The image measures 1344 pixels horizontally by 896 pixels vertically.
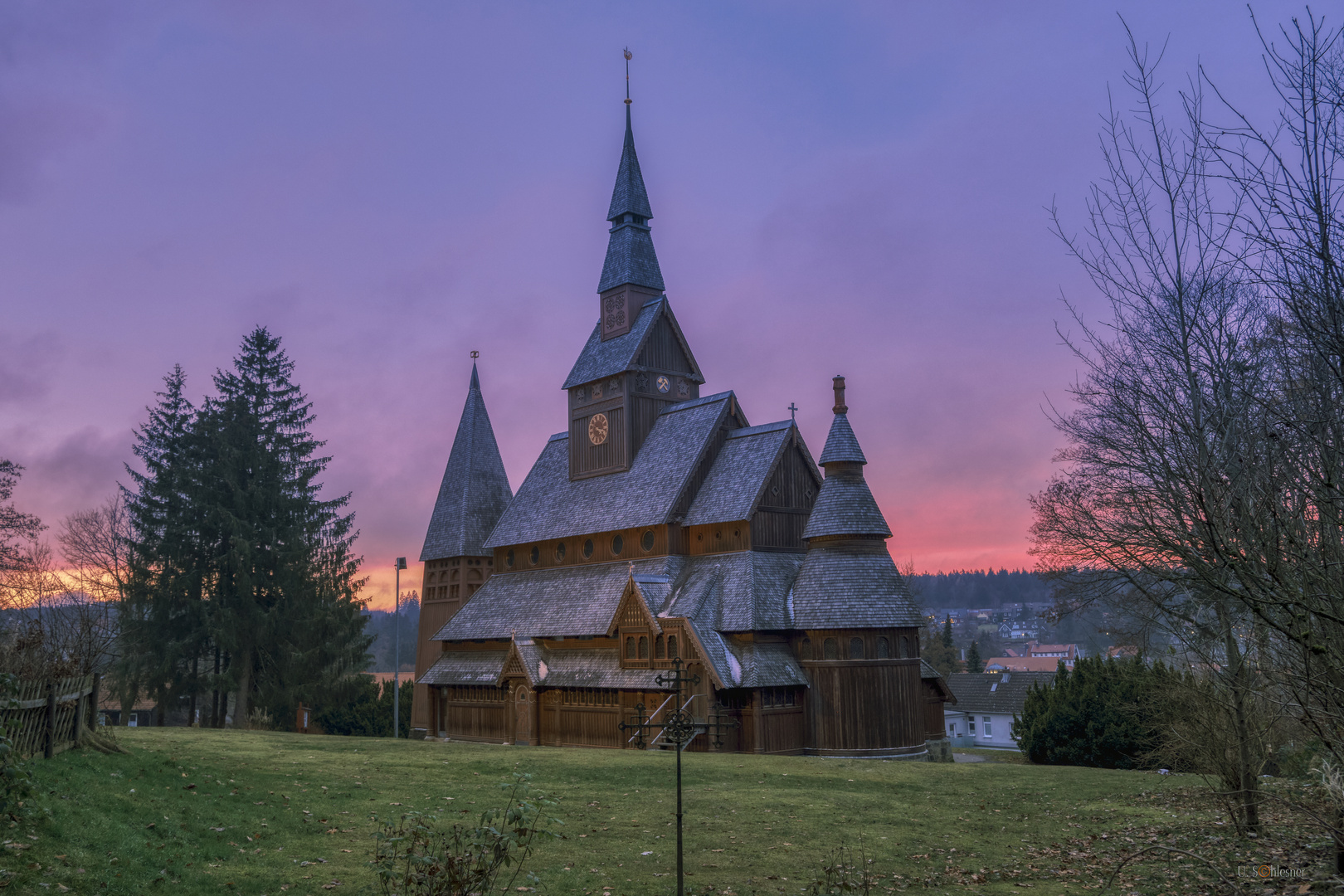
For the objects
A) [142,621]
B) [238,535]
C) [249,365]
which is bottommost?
[142,621]

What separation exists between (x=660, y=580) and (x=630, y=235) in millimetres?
19096

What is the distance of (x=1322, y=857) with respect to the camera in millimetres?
12273

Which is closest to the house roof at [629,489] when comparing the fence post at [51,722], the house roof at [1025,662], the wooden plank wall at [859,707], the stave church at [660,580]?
the stave church at [660,580]

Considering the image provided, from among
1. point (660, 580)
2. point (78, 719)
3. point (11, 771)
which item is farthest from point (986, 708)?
point (11, 771)

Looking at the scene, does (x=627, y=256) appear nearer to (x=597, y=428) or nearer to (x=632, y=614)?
(x=597, y=428)

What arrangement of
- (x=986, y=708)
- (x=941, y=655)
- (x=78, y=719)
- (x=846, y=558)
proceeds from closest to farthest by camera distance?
(x=78, y=719)
(x=846, y=558)
(x=986, y=708)
(x=941, y=655)

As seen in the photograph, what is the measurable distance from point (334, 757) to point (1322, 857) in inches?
807

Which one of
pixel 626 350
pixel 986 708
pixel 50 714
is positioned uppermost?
pixel 626 350

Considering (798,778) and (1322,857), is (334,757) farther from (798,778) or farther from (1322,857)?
(1322,857)

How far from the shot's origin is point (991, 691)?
228ft

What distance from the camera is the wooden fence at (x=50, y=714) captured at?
43.9ft

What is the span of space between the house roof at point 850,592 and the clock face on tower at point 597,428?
13833 mm

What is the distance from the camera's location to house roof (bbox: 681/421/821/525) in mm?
35688

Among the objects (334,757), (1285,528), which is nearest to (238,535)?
(334,757)
